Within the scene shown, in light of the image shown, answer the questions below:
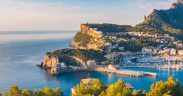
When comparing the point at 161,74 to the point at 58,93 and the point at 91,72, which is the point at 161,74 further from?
the point at 58,93

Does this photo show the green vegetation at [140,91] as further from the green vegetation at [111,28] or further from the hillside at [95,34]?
the green vegetation at [111,28]

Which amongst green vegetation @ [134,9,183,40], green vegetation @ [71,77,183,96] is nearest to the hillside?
green vegetation @ [134,9,183,40]

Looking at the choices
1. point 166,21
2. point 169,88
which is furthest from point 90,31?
point 169,88

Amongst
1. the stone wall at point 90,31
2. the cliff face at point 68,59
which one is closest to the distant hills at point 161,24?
the stone wall at point 90,31

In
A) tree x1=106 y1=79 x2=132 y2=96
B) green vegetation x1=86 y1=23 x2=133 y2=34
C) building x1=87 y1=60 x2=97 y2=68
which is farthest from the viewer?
green vegetation x1=86 y1=23 x2=133 y2=34

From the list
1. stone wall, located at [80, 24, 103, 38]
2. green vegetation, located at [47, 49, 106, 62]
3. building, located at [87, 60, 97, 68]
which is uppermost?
stone wall, located at [80, 24, 103, 38]

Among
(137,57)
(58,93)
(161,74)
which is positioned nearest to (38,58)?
(137,57)

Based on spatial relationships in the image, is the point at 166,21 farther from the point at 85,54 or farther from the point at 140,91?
the point at 140,91

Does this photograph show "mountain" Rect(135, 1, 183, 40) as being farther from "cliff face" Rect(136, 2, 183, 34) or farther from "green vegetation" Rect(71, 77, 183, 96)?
"green vegetation" Rect(71, 77, 183, 96)
